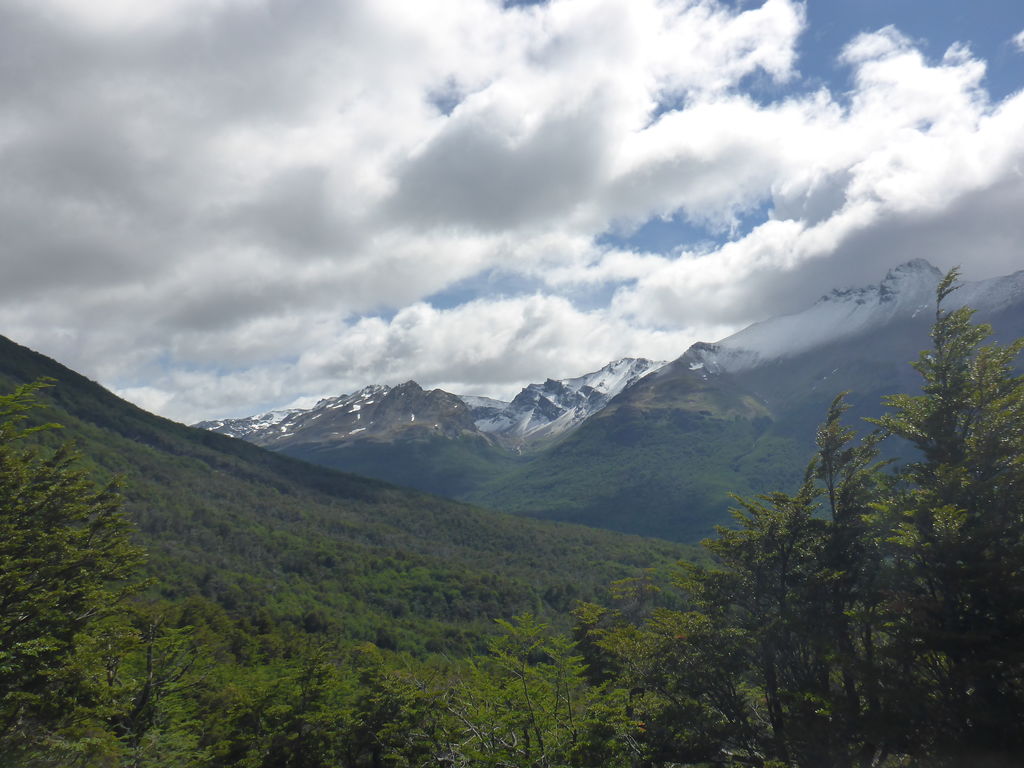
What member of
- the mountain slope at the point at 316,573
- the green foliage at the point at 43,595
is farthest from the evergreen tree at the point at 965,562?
the mountain slope at the point at 316,573

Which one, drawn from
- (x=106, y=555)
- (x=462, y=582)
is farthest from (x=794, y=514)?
(x=462, y=582)

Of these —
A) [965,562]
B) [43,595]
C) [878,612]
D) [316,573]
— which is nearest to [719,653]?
[878,612]

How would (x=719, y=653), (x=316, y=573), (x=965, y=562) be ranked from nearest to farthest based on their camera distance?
(x=965, y=562), (x=719, y=653), (x=316, y=573)

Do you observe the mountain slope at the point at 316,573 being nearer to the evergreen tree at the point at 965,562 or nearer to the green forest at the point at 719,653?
the green forest at the point at 719,653

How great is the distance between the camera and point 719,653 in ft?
85.0

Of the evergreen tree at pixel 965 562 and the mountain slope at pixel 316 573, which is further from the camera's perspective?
the mountain slope at pixel 316 573

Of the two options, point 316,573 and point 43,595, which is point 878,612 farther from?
point 316,573

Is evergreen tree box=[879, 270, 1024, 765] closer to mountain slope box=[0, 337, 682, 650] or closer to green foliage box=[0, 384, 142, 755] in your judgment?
green foliage box=[0, 384, 142, 755]

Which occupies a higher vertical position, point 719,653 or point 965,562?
point 965,562

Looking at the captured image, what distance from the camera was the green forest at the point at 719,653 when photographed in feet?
60.4

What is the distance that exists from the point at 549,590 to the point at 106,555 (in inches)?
5807

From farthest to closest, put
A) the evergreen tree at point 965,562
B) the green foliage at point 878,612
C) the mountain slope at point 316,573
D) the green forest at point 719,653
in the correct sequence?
the mountain slope at point 316,573 → the green forest at point 719,653 → the green foliage at point 878,612 → the evergreen tree at point 965,562

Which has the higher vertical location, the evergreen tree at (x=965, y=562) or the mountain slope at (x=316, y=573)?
the evergreen tree at (x=965, y=562)

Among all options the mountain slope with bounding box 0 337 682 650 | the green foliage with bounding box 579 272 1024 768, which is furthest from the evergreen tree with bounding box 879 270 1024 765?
the mountain slope with bounding box 0 337 682 650
